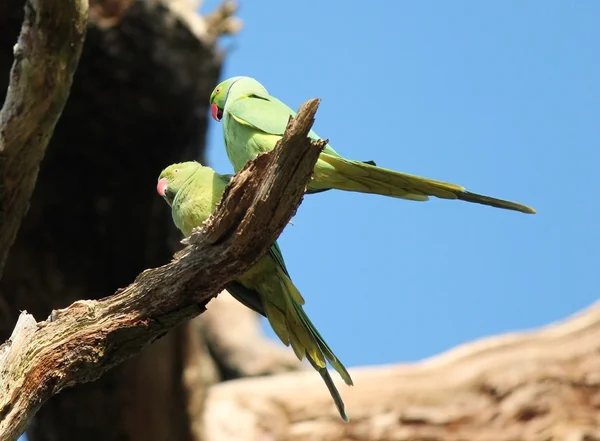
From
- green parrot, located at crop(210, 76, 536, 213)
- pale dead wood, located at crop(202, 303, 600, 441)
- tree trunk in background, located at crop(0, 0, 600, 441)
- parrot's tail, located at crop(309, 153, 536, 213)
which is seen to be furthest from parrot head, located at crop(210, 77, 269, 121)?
pale dead wood, located at crop(202, 303, 600, 441)

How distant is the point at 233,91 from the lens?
3160 millimetres

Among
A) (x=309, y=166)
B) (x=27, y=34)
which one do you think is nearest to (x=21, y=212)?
(x=27, y=34)

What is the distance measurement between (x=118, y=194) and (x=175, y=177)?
3.94 m

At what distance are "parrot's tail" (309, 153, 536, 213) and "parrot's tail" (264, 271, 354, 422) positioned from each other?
1.60 feet

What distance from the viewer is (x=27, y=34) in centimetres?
357

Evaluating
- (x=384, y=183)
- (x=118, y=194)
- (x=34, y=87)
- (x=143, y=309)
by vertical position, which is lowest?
(x=143, y=309)

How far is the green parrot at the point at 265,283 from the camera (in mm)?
3057

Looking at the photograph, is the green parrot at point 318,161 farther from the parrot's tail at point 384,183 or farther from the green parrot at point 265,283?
the green parrot at point 265,283

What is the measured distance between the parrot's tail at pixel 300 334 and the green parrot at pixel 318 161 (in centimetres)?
45

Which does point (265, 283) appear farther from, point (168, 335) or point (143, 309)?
point (168, 335)

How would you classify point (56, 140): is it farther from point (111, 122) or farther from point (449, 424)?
point (449, 424)

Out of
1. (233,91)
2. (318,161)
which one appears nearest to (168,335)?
(233,91)

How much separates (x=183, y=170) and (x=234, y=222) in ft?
2.68

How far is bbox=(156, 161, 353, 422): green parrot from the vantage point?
10.0 ft
